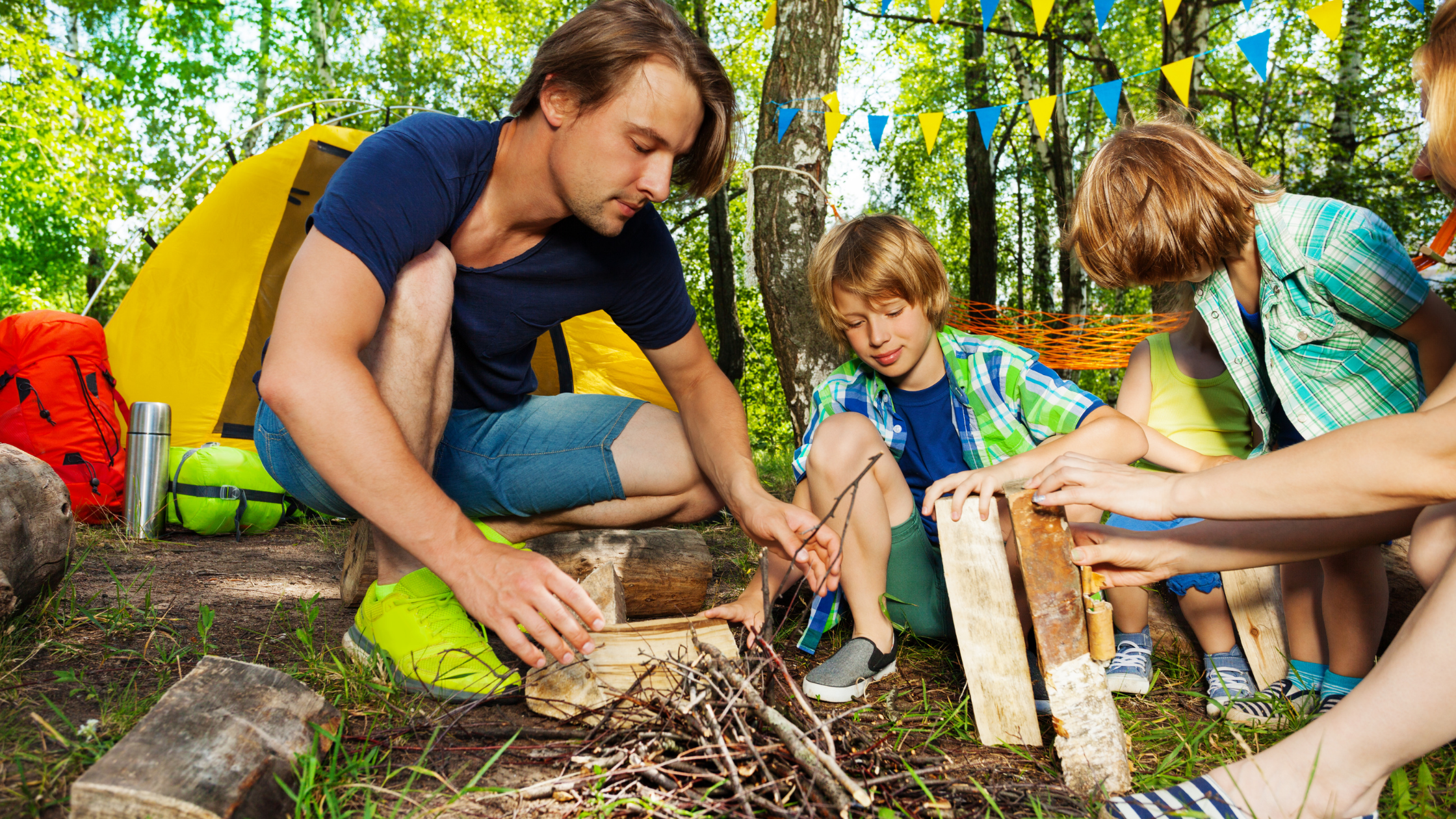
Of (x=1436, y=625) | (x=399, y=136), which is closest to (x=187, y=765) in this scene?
(x=399, y=136)

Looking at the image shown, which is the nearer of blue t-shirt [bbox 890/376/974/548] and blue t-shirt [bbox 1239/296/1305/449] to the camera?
blue t-shirt [bbox 1239/296/1305/449]

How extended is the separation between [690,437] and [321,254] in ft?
3.48

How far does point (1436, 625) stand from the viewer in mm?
1069

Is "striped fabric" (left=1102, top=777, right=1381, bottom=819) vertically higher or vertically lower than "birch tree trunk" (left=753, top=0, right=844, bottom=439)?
lower

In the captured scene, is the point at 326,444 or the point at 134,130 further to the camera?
the point at 134,130

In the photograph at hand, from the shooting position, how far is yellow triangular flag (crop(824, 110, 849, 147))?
3.67 metres

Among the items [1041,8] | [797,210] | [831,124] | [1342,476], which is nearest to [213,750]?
[1342,476]

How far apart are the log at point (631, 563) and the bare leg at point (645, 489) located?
0.14ft

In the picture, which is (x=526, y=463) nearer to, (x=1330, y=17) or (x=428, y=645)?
(x=428, y=645)

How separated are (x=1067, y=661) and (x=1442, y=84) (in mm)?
1072

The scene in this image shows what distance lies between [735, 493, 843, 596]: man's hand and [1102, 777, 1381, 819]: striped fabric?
59 cm

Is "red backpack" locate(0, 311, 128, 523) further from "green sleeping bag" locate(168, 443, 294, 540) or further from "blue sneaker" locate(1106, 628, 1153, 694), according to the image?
"blue sneaker" locate(1106, 628, 1153, 694)

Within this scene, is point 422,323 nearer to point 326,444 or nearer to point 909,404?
point 326,444

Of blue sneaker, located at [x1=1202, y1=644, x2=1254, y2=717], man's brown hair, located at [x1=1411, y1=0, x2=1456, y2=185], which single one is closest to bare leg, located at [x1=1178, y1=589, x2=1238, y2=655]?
blue sneaker, located at [x1=1202, y1=644, x2=1254, y2=717]
